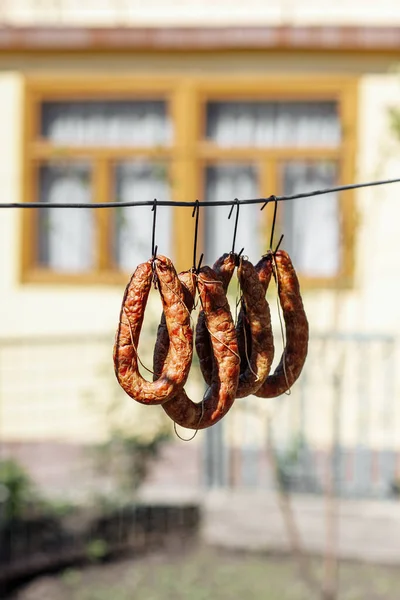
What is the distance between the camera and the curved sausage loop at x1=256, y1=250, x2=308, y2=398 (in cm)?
381

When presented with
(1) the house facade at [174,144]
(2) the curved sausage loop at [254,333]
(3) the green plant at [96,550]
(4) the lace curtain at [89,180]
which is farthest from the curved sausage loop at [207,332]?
(4) the lace curtain at [89,180]

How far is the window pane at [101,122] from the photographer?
37.4 ft

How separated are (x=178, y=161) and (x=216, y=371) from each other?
25.4 ft

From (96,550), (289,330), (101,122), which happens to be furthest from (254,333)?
(101,122)

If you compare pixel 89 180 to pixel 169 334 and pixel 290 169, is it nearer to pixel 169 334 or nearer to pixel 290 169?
pixel 290 169

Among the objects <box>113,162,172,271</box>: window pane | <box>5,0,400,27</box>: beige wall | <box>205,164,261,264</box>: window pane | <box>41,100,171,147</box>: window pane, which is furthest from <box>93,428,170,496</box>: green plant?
<box>5,0,400,27</box>: beige wall

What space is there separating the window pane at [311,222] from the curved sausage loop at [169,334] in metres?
7.53

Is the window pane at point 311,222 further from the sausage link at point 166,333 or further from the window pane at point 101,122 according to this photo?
the sausage link at point 166,333

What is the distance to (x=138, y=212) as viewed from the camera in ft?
37.4

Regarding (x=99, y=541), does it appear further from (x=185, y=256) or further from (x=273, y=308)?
(x=185, y=256)

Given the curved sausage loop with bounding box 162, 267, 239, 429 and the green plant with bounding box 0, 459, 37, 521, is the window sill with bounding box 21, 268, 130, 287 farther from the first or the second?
the curved sausage loop with bounding box 162, 267, 239, 429

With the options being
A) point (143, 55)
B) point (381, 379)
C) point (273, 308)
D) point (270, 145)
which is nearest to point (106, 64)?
point (143, 55)

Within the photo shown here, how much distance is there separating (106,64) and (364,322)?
11.0 ft

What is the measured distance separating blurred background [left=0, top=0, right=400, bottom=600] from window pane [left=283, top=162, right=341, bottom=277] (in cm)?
2
